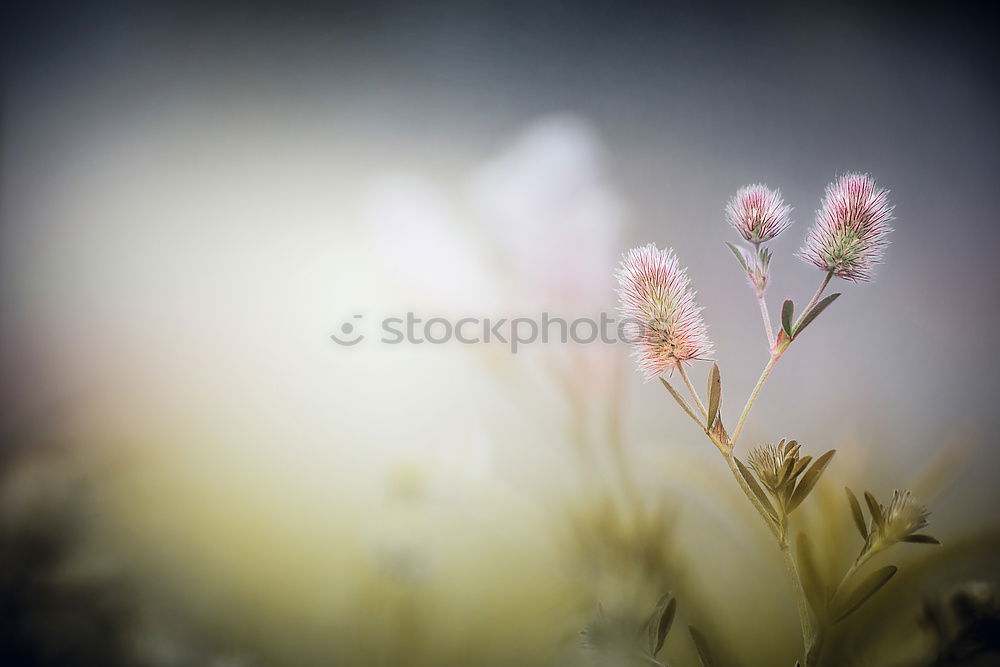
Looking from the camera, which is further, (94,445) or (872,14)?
(872,14)

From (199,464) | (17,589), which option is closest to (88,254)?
(199,464)

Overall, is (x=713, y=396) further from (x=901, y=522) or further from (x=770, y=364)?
(x=901, y=522)

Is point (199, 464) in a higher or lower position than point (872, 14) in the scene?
lower

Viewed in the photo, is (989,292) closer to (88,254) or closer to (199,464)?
(199,464)

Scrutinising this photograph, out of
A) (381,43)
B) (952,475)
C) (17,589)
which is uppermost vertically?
(381,43)

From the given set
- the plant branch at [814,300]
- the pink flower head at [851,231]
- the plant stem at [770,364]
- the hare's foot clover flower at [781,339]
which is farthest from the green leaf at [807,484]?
the pink flower head at [851,231]

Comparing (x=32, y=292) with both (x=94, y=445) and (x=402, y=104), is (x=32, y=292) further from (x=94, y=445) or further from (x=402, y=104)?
(x=402, y=104)

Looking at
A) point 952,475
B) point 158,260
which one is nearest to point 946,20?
point 952,475

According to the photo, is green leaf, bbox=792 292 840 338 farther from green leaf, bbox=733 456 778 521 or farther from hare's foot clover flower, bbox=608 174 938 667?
green leaf, bbox=733 456 778 521
